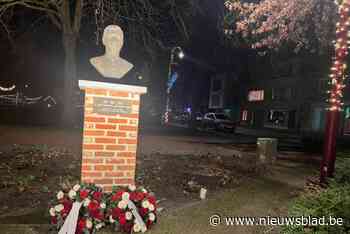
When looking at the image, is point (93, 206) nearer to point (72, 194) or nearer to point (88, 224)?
point (88, 224)

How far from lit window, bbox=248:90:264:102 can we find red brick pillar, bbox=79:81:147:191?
1435 inches

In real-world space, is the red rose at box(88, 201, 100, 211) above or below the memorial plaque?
below

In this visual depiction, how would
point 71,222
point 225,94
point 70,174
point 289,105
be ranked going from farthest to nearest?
1. point 225,94
2. point 289,105
3. point 70,174
4. point 71,222

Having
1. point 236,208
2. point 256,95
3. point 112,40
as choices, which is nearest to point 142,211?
point 236,208

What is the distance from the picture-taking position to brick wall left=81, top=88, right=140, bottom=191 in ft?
13.1

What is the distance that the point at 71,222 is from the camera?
11.0 feet

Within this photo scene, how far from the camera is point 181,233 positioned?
3811 mm

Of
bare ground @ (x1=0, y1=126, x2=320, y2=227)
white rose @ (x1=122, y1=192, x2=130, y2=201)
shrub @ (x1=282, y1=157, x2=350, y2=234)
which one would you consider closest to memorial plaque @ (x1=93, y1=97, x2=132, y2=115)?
white rose @ (x1=122, y1=192, x2=130, y2=201)

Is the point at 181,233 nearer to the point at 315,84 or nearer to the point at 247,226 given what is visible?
the point at 247,226

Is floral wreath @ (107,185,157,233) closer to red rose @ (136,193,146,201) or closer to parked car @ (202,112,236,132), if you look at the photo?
red rose @ (136,193,146,201)

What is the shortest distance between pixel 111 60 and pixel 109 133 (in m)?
1.07

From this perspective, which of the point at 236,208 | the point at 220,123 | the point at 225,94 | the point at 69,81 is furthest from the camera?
the point at 225,94

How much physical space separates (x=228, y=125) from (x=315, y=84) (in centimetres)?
1303

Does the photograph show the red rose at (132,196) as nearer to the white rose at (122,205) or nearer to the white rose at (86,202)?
the white rose at (122,205)
